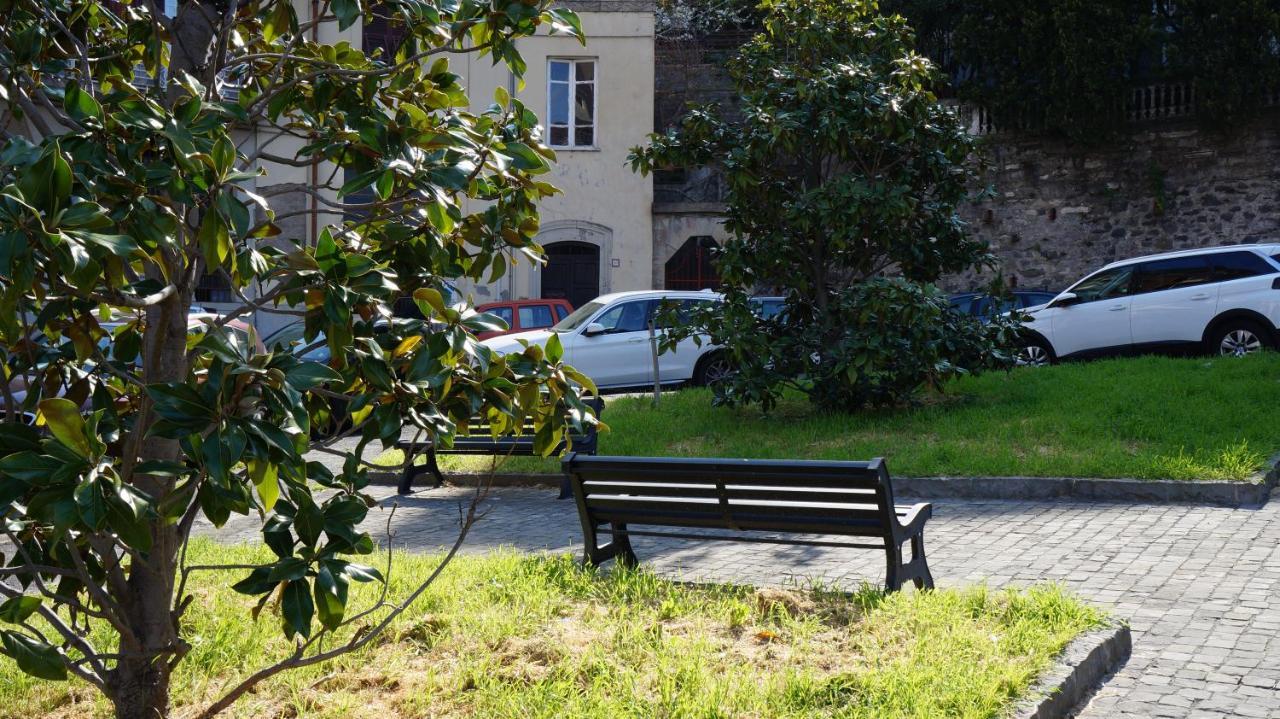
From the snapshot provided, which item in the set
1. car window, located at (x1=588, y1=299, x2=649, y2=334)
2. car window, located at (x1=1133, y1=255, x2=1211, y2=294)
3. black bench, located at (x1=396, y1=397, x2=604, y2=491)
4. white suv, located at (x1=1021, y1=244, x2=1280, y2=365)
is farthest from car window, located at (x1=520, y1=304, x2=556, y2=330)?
car window, located at (x1=1133, y1=255, x2=1211, y2=294)

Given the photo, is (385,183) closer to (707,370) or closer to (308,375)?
(308,375)

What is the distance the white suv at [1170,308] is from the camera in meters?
16.4

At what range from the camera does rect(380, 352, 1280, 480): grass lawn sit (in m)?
10.1

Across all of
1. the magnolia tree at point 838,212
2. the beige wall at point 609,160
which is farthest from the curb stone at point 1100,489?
the beige wall at point 609,160

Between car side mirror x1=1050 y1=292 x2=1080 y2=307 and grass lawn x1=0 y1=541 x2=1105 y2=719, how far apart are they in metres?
13.1

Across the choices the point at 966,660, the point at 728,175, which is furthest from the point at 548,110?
the point at 966,660

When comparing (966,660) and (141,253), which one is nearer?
(141,253)

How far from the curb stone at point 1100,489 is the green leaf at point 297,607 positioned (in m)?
7.57

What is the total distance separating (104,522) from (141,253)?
0.61m

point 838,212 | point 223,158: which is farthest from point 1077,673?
point 838,212

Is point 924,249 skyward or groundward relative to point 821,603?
skyward

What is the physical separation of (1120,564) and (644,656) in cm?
361

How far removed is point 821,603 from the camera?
583cm

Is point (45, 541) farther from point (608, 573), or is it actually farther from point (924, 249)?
point (924, 249)
